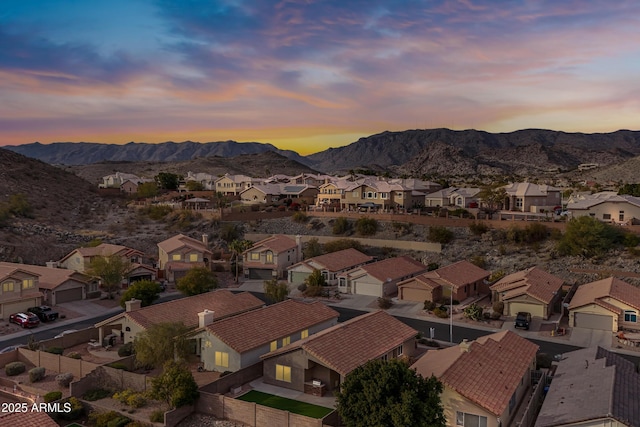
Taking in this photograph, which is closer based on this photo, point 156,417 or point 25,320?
point 156,417

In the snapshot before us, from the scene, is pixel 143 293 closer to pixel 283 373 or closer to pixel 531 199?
pixel 283 373

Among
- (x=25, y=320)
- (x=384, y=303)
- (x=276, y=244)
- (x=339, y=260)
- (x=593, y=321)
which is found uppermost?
(x=276, y=244)

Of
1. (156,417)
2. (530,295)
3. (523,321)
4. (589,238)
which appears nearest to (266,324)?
(156,417)

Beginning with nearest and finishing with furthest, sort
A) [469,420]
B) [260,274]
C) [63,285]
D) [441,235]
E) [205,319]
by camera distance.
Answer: [469,420] → [205,319] → [63,285] → [260,274] → [441,235]

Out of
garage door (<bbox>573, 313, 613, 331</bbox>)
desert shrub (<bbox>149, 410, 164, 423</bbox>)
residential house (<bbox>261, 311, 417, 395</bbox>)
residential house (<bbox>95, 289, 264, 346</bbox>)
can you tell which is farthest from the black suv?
desert shrub (<bbox>149, 410, 164, 423</bbox>)

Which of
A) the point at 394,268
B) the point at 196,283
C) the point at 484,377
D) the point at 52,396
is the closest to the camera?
the point at 484,377

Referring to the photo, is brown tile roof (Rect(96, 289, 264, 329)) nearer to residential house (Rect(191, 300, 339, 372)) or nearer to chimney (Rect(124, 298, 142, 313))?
chimney (Rect(124, 298, 142, 313))

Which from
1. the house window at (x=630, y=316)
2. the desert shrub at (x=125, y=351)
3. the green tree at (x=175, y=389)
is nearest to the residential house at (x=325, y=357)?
the green tree at (x=175, y=389)

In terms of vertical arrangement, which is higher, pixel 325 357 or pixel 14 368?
pixel 325 357
